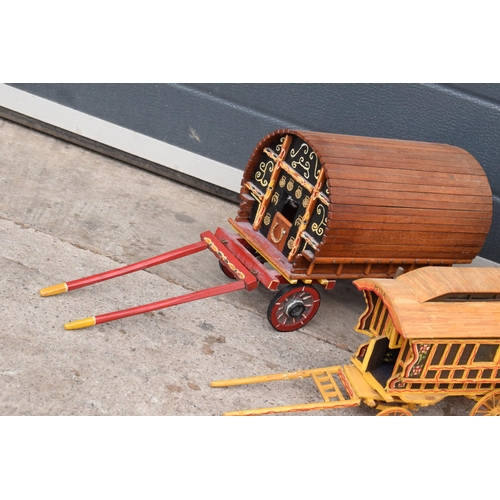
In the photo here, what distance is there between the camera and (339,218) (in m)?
5.87

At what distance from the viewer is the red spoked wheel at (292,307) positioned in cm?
628

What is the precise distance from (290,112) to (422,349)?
137 inches

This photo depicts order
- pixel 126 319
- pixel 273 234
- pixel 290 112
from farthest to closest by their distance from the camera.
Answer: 1. pixel 290 112
2. pixel 273 234
3. pixel 126 319

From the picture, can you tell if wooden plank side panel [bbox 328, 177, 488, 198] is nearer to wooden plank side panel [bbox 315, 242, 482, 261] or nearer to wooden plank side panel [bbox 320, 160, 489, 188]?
wooden plank side panel [bbox 320, 160, 489, 188]

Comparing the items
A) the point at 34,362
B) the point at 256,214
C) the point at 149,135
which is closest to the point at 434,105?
the point at 256,214

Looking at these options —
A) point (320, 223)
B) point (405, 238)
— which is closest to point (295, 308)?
point (320, 223)

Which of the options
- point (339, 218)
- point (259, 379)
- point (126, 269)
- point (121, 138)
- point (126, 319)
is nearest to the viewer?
point (259, 379)

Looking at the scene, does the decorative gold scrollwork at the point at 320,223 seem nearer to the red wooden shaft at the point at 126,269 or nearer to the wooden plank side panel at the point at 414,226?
the wooden plank side panel at the point at 414,226

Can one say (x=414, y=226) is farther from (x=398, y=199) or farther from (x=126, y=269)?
(x=126, y=269)

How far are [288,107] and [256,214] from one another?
1703 mm

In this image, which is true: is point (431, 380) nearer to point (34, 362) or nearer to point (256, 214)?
point (256, 214)

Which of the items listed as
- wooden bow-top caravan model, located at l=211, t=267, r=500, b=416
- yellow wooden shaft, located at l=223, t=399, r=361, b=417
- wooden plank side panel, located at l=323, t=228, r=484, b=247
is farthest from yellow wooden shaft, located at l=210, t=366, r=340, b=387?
wooden plank side panel, located at l=323, t=228, r=484, b=247

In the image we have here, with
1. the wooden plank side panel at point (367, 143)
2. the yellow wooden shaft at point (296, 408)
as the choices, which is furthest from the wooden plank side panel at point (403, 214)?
the yellow wooden shaft at point (296, 408)

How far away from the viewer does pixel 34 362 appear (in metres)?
5.52
